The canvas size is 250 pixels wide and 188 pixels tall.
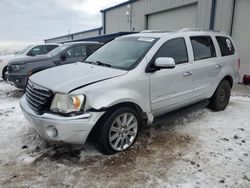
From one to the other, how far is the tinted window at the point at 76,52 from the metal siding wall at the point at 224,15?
624 centimetres

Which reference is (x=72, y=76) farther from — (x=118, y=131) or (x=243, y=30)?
(x=243, y=30)

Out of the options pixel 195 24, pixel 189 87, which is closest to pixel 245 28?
pixel 195 24

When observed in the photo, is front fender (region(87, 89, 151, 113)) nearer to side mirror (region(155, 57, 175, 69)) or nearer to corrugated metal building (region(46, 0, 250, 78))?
side mirror (region(155, 57, 175, 69))

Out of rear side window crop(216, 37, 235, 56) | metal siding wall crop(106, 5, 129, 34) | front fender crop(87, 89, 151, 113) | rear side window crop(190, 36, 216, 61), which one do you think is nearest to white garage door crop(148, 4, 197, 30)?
metal siding wall crop(106, 5, 129, 34)

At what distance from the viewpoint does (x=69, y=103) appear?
3184 millimetres

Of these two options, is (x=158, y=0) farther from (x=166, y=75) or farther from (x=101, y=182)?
(x=101, y=182)

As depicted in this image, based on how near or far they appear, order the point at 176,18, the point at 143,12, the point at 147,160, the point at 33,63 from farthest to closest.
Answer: the point at 143,12 → the point at 176,18 → the point at 33,63 → the point at 147,160

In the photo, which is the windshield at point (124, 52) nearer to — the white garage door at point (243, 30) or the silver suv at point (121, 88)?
the silver suv at point (121, 88)

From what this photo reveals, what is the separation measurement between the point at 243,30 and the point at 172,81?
7628 mm

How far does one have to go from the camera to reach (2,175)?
124 inches

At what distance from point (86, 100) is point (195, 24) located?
10105 millimetres

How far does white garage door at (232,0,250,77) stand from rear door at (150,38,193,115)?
22.5 ft

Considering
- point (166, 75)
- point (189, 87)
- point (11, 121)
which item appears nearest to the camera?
point (166, 75)

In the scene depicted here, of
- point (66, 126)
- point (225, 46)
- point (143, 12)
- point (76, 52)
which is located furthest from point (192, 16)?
point (66, 126)
